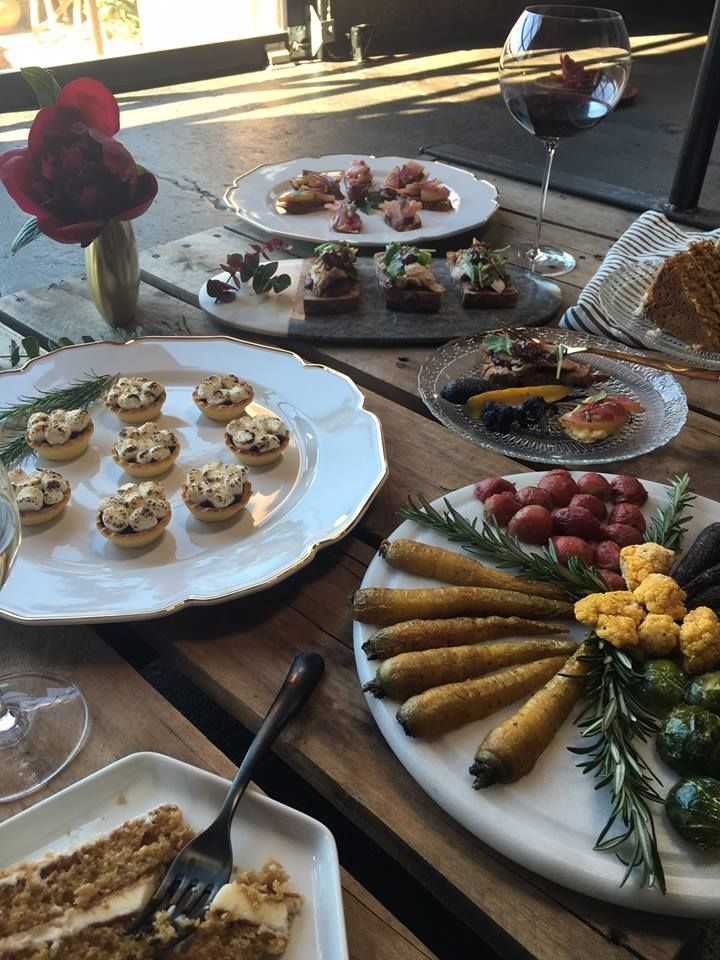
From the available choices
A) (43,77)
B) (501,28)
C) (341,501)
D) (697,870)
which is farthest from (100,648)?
(501,28)

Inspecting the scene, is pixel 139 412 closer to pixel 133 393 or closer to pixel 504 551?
pixel 133 393

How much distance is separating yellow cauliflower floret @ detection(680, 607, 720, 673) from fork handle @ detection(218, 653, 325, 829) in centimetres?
42

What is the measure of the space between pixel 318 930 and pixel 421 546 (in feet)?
1.56

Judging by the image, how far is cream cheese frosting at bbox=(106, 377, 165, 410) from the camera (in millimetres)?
1372

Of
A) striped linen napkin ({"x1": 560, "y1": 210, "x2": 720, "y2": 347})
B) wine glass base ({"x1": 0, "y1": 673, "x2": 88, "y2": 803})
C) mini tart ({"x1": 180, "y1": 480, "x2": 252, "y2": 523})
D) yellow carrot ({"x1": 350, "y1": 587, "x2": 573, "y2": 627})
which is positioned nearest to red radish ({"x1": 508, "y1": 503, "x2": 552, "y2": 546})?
yellow carrot ({"x1": 350, "y1": 587, "x2": 573, "y2": 627})

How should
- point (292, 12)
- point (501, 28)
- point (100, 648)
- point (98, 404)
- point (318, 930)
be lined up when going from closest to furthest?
point (318, 930), point (100, 648), point (98, 404), point (292, 12), point (501, 28)

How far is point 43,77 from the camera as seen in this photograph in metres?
1.51

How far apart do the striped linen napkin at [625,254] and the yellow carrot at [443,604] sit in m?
0.87

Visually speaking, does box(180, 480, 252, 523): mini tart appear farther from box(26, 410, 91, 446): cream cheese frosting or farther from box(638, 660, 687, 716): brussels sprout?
box(638, 660, 687, 716): brussels sprout

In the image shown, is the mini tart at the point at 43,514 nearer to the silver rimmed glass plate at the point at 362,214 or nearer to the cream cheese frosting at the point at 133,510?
the cream cheese frosting at the point at 133,510

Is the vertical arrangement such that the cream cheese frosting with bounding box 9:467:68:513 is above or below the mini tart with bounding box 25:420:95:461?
above

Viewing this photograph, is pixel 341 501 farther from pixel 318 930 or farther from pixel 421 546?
pixel 318 930

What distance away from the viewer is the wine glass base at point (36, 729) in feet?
2.76

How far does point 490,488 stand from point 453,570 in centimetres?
20
